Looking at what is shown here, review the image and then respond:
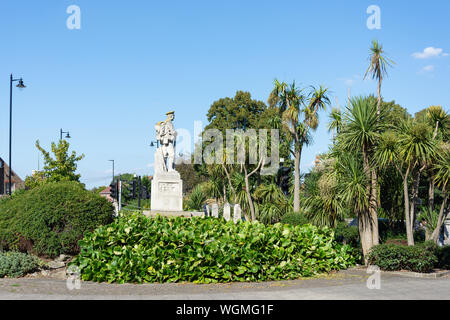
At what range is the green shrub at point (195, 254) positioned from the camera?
971 centimetres

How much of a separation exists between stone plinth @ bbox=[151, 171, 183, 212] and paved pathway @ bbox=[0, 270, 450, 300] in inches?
273

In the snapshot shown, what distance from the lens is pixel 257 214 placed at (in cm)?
A: 2614

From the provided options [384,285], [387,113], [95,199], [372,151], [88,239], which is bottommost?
[384,285]

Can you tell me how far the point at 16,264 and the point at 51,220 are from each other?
148cm

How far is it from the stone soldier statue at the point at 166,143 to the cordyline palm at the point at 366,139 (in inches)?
246

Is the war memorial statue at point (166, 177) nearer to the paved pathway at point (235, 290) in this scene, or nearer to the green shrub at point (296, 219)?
the green shrub at point (296, 219)

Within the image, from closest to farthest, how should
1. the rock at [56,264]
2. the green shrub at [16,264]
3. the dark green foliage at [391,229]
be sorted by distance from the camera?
the green shrub at [16,264]
the rock at [56,264]
the dark green foliage at [391,229]

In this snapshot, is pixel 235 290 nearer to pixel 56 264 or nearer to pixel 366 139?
pixel 56 264

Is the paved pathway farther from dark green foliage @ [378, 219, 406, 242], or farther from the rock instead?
dark green foliage @ [378, 219, 406, 242]

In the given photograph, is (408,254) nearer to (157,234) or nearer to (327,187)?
(327,187)

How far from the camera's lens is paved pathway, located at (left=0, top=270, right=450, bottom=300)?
27.0ft

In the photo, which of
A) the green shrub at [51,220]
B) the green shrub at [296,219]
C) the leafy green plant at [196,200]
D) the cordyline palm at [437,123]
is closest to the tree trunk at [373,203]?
the cordyline palm at [437,123]
